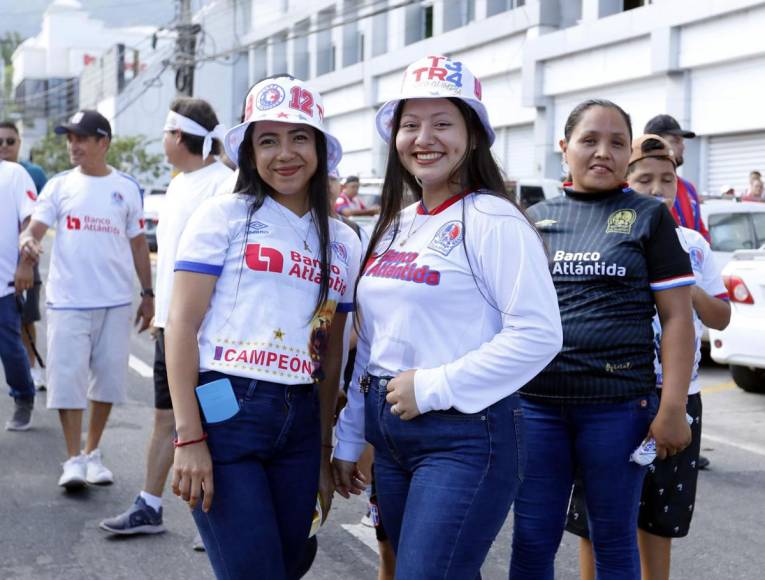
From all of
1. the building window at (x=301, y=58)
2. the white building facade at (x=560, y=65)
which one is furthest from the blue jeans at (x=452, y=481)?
the building window at (x=301, y=58)

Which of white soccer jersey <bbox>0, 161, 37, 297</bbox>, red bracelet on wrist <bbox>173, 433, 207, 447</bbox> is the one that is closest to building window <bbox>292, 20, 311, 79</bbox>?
white soccer jersey <bbox>0, 161, 37, 297</bbox>

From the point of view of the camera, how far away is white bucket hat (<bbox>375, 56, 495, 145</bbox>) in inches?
120

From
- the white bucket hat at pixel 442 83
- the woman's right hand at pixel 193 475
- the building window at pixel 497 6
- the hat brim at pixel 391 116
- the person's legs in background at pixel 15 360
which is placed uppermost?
the building window at pixel 497 6

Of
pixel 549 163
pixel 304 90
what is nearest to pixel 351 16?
pixel 549 163

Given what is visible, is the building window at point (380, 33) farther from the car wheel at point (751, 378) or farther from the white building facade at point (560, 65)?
the car wheel at point (751, 378)

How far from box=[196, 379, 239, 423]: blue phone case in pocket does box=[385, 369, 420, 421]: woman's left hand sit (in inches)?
17.1

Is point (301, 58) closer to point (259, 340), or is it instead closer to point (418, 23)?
point (418, 23)

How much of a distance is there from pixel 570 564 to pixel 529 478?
1770 millimetres

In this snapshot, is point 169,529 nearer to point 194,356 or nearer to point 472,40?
point 194,356

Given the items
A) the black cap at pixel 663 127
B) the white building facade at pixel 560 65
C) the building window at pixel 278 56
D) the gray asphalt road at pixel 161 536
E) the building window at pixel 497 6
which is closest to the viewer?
the gray asphalt road at pixel 161 536

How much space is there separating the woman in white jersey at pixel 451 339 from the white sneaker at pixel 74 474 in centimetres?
352

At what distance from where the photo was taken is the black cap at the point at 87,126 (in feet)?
20.7

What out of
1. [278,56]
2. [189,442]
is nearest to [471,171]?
[189,442]

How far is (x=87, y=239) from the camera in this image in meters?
6.35
